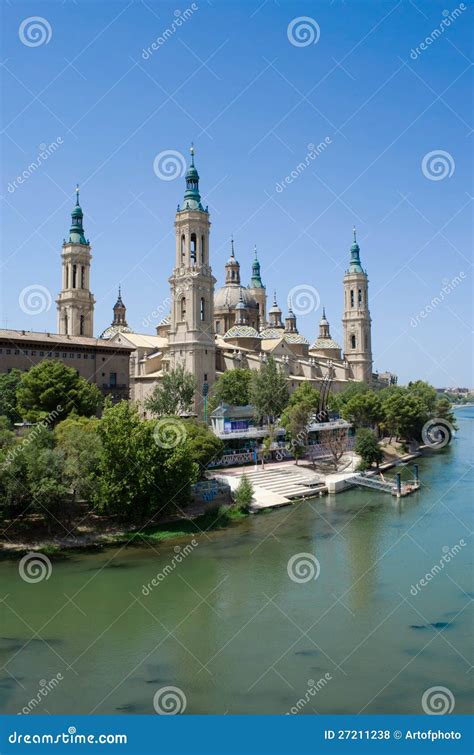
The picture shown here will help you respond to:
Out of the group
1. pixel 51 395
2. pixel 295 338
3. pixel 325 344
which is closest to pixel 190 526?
pixel 51 395

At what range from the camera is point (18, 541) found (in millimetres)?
22578

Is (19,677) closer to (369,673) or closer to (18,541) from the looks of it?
(369,673)

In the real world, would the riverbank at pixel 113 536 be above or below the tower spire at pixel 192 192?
below

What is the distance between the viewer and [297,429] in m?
38.6

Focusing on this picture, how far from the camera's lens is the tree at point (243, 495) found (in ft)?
94.3

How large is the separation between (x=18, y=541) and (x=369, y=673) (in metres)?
14.1

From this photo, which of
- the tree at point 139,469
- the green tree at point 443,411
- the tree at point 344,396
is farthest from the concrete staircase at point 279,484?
the green tree at point 443,411

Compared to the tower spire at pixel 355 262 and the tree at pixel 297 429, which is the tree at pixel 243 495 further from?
the tower spire at pixel 355 262

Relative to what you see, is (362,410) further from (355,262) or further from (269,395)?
(355,262)

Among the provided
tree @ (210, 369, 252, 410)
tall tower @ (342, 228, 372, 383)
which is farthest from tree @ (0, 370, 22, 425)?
tall tower @ (342, 228, 372, 383)

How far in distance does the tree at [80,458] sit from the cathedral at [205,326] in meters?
22.5

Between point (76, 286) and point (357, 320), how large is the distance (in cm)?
3586

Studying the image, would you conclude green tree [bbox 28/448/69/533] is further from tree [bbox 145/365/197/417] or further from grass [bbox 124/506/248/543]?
tree [bbox 145/365/197/417]

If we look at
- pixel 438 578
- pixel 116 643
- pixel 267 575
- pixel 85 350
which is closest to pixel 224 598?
pixel 267 575
